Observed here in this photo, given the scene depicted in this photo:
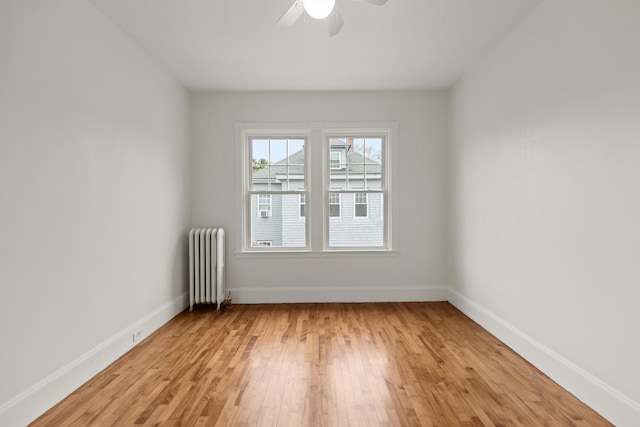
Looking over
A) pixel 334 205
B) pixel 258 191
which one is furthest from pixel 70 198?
pixel 334 205

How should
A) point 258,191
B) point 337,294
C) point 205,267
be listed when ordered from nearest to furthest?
1. point 205,267
2. point 337,294
3. point 258,191

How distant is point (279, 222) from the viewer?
17.5 ft

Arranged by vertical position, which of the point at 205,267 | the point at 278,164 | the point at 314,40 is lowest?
the point at 205,267

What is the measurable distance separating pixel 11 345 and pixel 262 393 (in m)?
1.47

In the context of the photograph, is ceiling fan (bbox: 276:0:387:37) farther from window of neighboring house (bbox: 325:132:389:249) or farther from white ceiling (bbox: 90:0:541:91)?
window of neighboring house (bbox: 325:132:389:249)

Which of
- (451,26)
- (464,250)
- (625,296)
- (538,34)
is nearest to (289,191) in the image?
(464,250)

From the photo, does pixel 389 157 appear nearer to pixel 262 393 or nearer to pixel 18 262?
pixel 262 393

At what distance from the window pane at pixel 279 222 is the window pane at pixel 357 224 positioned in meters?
0.45

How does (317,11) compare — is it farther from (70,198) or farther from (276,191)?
(276,191)

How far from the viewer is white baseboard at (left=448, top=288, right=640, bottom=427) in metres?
2.22

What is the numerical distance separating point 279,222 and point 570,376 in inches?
142

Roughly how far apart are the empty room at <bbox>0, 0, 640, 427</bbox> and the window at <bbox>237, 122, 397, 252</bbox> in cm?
3

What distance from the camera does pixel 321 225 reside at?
5.26m

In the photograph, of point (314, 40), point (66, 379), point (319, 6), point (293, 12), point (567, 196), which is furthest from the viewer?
point (314, 40)
